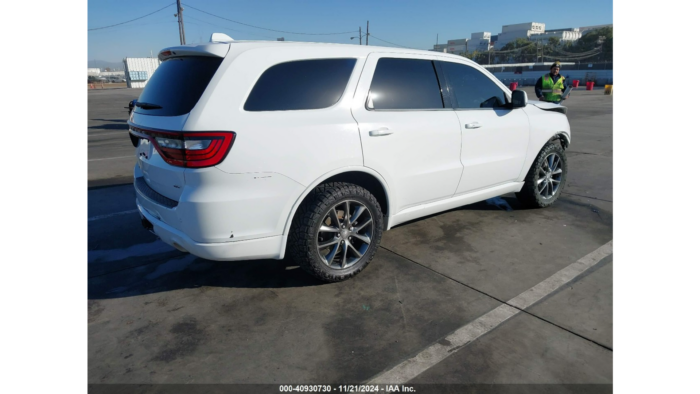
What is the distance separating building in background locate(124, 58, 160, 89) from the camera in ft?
215

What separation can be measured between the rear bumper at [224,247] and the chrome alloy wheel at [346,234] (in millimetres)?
396

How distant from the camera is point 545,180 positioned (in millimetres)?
4984

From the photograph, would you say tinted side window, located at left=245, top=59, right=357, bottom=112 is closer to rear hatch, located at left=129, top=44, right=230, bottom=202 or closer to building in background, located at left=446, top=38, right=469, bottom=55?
rear hatch, located at left=129, top=44, right=230, bottom=202

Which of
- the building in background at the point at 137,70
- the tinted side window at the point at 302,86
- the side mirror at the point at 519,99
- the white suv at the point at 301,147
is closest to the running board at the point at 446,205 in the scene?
the white suv at the point at 301,147

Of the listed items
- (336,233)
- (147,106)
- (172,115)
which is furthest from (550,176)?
(147,106)

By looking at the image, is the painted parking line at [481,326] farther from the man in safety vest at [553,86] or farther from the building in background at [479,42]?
the building in background at [479,42]

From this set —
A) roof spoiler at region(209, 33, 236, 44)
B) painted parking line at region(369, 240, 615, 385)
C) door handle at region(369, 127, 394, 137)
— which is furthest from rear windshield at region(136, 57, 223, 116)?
painted parking line at region(369, 240, 615, 385)

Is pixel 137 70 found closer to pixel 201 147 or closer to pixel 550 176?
pixel 550 176

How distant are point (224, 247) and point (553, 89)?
8.90 meters

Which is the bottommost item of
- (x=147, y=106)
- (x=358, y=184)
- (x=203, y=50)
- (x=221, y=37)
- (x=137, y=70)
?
(x=358, y=184)

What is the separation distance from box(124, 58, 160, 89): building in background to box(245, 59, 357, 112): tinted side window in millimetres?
70630

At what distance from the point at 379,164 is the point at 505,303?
141 centimetres

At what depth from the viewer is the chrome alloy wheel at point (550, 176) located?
4.93 meters
